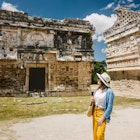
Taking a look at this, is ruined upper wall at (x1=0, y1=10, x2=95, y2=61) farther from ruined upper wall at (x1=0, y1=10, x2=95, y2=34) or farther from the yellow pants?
the yellow pants

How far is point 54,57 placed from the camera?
13.9 metres

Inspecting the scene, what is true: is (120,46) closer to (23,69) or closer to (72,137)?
(23,69)

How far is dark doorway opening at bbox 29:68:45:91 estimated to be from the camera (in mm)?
13734

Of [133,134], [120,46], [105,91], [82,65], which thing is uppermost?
[120,46]

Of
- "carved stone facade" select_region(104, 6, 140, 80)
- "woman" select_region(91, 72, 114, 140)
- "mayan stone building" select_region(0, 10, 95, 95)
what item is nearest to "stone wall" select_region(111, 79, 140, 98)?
"carved stone facade" select_region(104, 6, 140, 80)

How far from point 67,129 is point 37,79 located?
8.68 meters

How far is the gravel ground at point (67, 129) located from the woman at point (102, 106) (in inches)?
49.5

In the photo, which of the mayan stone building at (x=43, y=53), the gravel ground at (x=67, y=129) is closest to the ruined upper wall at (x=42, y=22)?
the mayan stone building at (x=43, y=53)

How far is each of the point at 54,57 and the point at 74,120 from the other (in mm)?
7703

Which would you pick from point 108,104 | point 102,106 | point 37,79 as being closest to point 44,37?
point 37,79

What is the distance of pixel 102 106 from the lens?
12.3 ft

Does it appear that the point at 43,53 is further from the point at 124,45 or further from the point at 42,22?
the point at 124,45

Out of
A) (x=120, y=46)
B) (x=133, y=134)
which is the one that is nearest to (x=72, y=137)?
(x=133, y=134)

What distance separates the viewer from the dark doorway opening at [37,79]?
45.1ft
